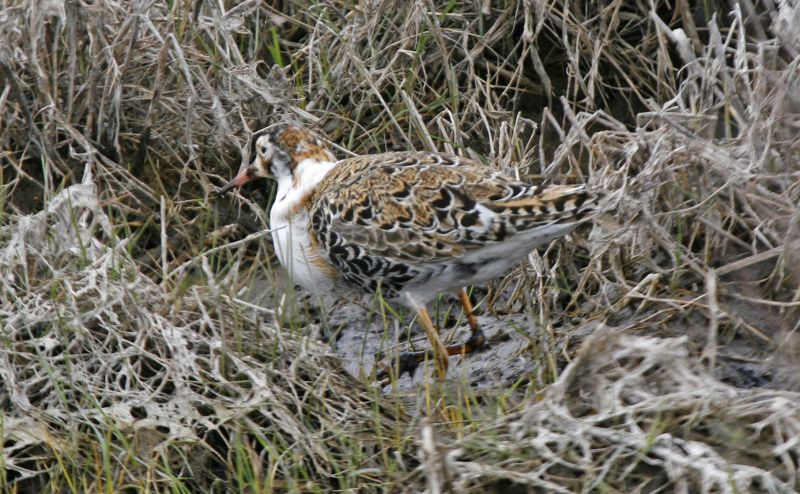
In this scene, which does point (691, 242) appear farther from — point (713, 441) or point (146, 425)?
point (146, 425)

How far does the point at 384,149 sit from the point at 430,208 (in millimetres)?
1414

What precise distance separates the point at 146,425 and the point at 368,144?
2.33m

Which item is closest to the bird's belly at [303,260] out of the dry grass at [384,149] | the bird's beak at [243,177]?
the dry grass at [384,149]

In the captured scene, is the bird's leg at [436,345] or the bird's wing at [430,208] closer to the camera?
the bird's wing at [430,208]

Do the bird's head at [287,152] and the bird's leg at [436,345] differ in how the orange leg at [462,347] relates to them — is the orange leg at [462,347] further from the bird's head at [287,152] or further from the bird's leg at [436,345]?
the bird's head at [287,152]

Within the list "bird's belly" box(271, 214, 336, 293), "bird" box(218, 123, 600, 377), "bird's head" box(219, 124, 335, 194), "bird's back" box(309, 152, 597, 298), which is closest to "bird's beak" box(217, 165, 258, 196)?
"bird's head" box(219, 124, 335, 194)

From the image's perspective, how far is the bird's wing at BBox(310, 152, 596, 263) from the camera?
188 inches

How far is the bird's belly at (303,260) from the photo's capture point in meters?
5.25

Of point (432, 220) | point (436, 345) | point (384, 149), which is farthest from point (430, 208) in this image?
point (384, 149)

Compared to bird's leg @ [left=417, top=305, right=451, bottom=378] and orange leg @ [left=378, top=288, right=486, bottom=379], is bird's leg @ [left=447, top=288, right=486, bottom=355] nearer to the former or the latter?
orange leg @ [left=378, top=288, right=486, bottom=379]

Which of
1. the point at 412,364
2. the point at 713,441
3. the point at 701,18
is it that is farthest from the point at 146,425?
the point at 701,18

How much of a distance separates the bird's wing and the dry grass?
1.31ft

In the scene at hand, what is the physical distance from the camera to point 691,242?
5109 millimetres

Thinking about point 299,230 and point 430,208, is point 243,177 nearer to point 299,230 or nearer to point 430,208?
point 299,230
